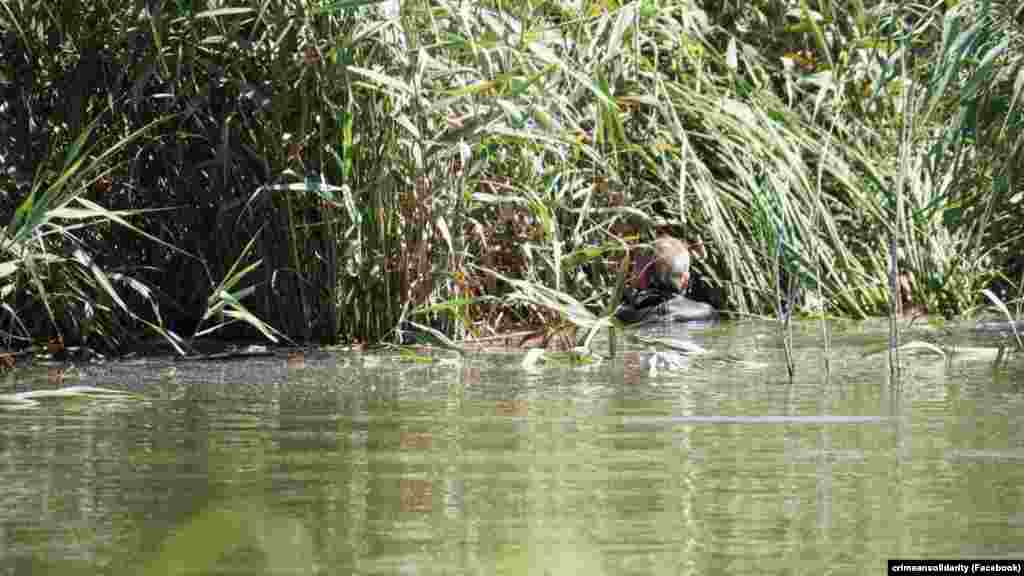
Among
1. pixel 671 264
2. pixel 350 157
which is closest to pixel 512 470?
pixel 350 157

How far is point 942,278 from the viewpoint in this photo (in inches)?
363

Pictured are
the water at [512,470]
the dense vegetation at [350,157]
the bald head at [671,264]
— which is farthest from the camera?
the bald head at [671,264]

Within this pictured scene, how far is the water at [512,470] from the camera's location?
10.7ft

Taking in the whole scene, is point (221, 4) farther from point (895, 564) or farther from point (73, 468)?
point (895, 564)

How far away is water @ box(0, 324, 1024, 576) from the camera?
128 inches

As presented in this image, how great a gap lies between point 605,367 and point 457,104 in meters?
1.06

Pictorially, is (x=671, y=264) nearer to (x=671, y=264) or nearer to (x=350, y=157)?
(x=671, y=264)

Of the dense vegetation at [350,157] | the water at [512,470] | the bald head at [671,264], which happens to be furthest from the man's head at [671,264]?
the water at [512,470]

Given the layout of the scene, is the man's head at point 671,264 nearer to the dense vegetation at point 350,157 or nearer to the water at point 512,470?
the dense vegetation at point 350,157

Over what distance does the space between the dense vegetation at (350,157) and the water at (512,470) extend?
570mm

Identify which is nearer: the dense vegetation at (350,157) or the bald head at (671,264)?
the dense vegetation at (350,157)

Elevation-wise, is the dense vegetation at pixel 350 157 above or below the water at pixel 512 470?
above

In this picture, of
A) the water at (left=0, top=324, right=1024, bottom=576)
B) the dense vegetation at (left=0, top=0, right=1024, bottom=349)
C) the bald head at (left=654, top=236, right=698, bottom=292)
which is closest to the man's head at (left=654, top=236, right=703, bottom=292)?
the bald head at (left=654, top=236, right=698, bottom=292)

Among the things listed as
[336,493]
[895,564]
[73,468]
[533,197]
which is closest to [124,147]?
[533,197]
